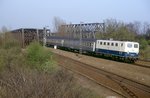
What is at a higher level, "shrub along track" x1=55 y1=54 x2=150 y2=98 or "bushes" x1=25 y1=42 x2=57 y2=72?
"bushes" x1=25 y1=42 x2=57 y2=72

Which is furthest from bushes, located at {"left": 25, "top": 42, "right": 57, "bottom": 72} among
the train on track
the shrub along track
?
the train on track

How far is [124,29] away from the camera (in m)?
64.4

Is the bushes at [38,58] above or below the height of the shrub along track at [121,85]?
above

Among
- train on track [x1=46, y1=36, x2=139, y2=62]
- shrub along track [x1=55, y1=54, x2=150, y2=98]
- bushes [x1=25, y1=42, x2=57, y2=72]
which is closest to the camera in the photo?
shrub along track [x1=55, y1=54, x2=150, y2=98]

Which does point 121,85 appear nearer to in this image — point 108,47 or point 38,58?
point 38,58

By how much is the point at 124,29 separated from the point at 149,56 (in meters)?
18.3

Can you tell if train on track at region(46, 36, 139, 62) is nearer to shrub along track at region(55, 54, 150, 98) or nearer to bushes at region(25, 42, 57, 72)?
shrub along track at region(55, 54, 150, 98)

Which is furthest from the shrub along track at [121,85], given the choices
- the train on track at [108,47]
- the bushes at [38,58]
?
the train on track at [108,47]

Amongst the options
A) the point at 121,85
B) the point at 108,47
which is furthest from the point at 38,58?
the point at 108,47

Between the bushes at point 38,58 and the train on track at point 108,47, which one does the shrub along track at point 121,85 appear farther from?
the train on track at point 108,47

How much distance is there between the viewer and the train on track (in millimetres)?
37134

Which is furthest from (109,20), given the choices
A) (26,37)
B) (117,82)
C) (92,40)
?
(117,82)

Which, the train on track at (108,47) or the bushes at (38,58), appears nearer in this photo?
the bushes at (38,58)

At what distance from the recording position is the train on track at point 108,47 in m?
37.1
